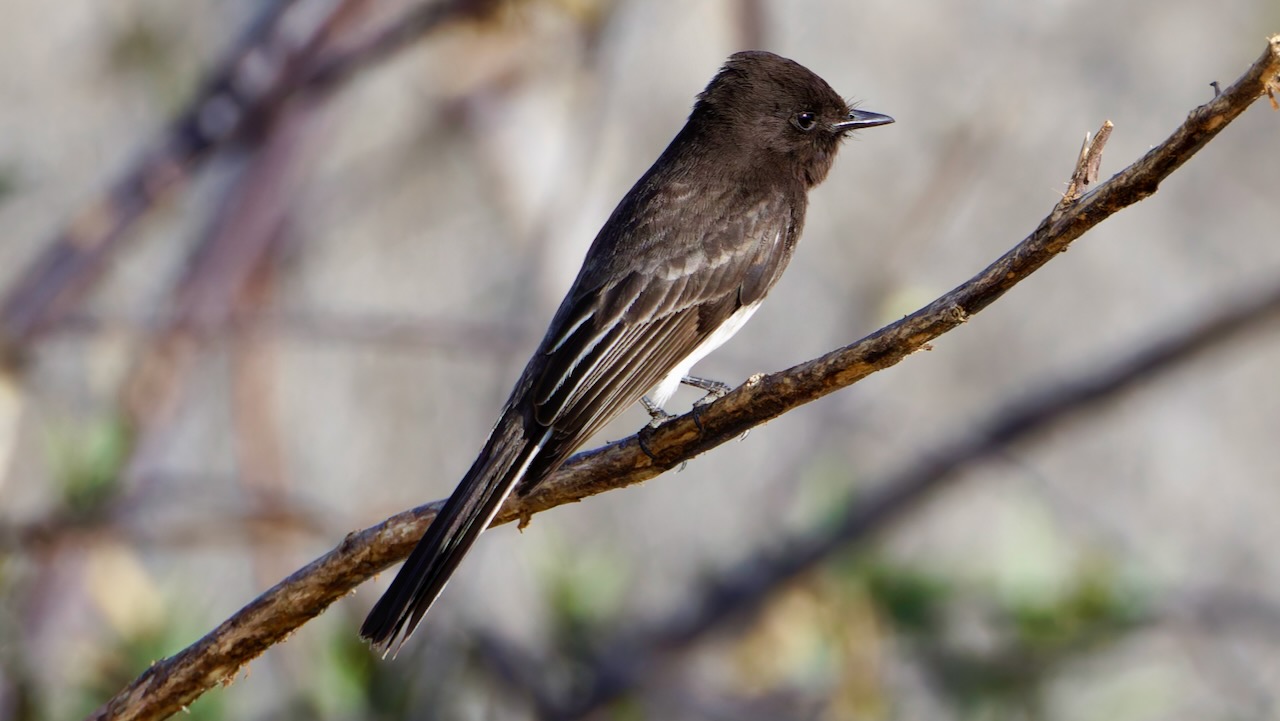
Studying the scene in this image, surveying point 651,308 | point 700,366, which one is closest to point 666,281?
point 651,308

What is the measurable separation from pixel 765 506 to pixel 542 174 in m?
1.77

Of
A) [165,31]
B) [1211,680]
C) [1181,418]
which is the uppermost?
[165,31]

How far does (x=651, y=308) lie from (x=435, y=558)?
1123 mm

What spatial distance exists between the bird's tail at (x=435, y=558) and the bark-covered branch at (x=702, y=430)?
43 mm

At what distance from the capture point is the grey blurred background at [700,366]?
532cm

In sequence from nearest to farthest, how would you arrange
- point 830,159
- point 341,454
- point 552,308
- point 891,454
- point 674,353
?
point 674,353 < point 830,159 < point 552,308 < point 341,454 < point 891,454

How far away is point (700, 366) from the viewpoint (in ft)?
21.0

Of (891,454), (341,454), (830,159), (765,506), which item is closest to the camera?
(830,159)

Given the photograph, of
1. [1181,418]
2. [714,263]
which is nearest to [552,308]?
[714,263]

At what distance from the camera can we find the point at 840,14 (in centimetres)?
715

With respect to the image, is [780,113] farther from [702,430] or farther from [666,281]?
[702,430]

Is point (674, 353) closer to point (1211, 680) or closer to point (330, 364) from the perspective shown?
point (330, 364)

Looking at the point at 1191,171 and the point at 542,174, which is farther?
the point at 1191,171

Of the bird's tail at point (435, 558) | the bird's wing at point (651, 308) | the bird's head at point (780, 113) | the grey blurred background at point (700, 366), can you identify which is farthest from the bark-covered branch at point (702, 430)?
the grey blurred background at point (700, 366)
